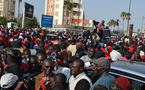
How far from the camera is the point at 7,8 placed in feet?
555

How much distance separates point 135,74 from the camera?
4.40 metres

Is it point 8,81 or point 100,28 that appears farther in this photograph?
point 100,28

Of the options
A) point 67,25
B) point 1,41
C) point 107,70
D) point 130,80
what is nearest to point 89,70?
point 107,70

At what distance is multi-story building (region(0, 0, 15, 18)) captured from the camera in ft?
536

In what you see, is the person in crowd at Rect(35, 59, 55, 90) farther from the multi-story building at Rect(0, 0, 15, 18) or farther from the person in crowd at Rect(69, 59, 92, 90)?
the multi-story building at Rect(0, 0, 15, 18)

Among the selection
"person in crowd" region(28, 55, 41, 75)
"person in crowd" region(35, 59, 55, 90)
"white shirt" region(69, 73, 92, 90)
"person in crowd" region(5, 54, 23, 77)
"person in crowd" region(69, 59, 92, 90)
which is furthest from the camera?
"person in crowd" region(28, 55, 41, 75)

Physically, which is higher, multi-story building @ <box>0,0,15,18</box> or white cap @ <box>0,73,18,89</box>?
multi-story building @ <box>0,0,15,18</box>

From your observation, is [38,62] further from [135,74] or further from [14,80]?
[135,74]

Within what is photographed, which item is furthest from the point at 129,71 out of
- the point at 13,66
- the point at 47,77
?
the point at 13,66

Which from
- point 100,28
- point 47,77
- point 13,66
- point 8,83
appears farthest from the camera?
point 100,28

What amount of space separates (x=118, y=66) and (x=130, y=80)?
0.37 metres

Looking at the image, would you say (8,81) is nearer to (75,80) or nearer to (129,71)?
(75,80)

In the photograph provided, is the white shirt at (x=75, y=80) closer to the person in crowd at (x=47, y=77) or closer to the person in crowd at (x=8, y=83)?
the person in crowd at (x=47, y=77)

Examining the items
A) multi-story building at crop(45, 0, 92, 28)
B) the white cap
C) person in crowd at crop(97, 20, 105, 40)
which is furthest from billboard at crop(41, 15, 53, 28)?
multi-story building at crop(45, 0, 92, 28)
